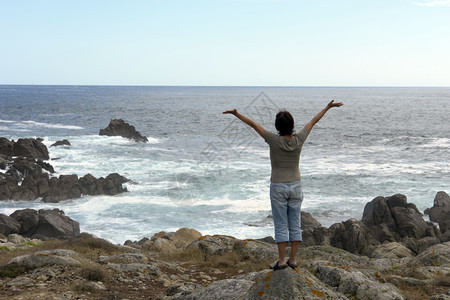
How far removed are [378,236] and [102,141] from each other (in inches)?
1611

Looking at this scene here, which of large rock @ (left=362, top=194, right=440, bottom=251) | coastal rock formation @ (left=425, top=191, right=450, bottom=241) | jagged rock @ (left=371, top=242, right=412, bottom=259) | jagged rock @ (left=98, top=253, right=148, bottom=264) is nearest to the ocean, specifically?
coastal rock formation @ (left=425, top=191, right=450, bottom=241)

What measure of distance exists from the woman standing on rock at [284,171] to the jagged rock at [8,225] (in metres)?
19.9

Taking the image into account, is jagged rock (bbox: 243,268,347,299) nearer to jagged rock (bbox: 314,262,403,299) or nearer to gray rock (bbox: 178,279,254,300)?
gray rock (bbox: 178,279,254,300)

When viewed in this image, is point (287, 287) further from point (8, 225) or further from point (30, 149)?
point (30, 149)

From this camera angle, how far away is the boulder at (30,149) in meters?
42.2

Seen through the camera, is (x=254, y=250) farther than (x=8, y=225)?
No

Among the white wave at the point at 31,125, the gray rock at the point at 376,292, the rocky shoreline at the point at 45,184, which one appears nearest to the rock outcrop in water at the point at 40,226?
the rocky shoreline at the point at 45,184

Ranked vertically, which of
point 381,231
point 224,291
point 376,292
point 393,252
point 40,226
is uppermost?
point 224,291

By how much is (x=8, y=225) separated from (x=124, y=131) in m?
39.4

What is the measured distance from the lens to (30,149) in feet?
140

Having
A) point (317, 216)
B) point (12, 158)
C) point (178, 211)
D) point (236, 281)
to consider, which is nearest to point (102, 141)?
point (12, 158)

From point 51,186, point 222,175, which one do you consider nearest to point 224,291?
point 51,186

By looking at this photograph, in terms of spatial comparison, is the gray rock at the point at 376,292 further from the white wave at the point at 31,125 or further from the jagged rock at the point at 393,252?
the white wave at the point at 31,125

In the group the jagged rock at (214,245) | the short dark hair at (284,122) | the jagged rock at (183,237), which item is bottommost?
the jagged rock at (183,237)
